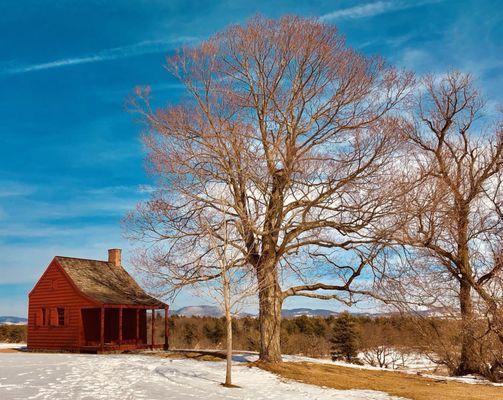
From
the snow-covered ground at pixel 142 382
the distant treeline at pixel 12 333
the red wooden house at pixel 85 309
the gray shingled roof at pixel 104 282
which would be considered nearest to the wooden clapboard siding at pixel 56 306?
the red wooden house at pixel 85 309

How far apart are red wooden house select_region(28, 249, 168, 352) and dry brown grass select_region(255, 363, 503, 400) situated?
10.7m

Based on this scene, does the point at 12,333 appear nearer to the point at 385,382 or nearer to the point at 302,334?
the point at 302,334

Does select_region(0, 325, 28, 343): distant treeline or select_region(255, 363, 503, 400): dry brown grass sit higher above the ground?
select_region(255, 363, 503, 400): dry brown grass

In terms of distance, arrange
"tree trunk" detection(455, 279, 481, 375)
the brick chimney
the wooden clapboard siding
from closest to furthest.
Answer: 1. "tree trunk" detection(455, 279, 481, 375)
2. the wooden clapboard siding
3. the brick chimney

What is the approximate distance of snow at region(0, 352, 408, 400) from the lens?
14344 millimetres

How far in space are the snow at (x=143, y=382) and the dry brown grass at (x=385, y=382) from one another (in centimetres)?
74

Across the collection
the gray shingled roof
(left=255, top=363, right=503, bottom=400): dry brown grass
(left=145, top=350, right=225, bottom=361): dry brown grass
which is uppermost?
the gray shingled roof

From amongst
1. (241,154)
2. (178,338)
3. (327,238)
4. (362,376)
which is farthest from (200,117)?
(178,338)

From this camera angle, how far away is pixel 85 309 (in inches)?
1155

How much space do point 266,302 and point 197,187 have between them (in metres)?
5.13

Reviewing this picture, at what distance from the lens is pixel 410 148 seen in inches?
960

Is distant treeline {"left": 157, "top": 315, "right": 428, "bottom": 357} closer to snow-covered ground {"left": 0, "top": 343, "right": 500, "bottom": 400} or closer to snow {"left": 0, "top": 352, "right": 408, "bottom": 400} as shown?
snow {"left": 0, "top": 352, "right": 408, "bottom": 400}

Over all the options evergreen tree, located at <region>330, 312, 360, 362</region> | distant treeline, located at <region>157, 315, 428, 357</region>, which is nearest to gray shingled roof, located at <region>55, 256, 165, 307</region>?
distant treeline, located at <region>157, 315, 428, 357</region>

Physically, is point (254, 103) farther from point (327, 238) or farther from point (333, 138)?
point (327, 238)
